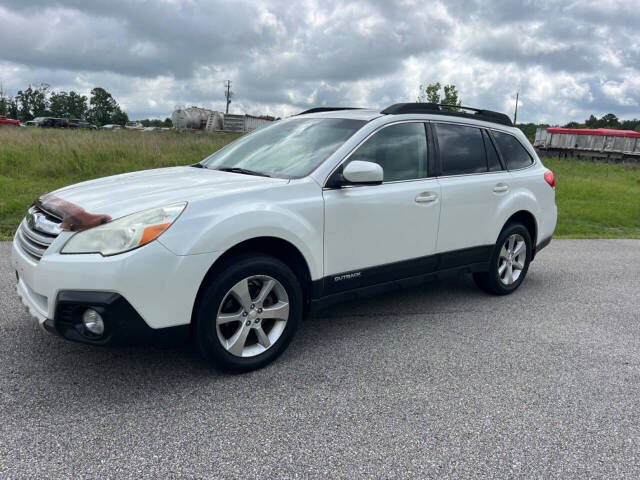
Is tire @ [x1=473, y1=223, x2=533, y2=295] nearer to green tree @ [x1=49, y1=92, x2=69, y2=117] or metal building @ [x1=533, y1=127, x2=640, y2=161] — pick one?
metal building @ [x1=533, y1=127, x2=640, y2=161]

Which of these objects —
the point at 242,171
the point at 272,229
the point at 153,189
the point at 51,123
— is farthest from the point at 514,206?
the point at 51,123

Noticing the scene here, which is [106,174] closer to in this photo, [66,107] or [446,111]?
[446,111]

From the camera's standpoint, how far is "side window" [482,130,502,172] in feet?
16.7

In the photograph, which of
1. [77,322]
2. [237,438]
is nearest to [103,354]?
[77,322]

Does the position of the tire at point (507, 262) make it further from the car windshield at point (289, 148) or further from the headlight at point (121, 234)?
the headlight at point (121, 234)

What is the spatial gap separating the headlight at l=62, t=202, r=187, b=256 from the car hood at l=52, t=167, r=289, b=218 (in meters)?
0.08

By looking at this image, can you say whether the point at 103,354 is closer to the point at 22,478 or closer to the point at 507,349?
the point at 22,478

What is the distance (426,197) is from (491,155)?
4.00ft

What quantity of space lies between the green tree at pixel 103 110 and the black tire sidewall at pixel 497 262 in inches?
4299

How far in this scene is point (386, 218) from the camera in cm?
403

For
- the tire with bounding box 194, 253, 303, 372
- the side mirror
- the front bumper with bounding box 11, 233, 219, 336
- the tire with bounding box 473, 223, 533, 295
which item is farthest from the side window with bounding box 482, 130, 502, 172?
the front bumper with bounding box 11, 233, 219, 336

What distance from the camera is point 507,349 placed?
4.04 metres

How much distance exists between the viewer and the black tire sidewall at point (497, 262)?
514 centimetres

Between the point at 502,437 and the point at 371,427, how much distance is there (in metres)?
0.69
